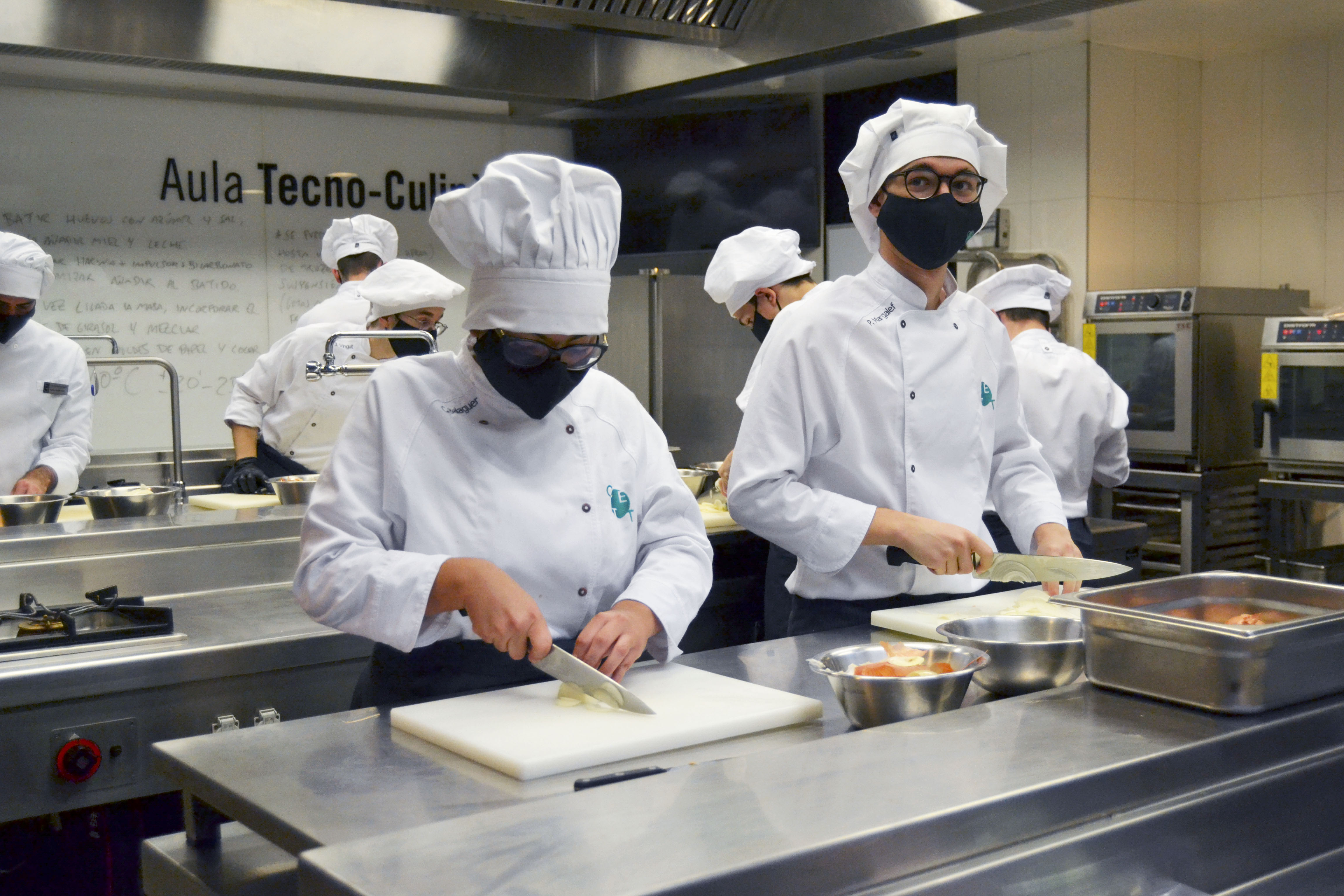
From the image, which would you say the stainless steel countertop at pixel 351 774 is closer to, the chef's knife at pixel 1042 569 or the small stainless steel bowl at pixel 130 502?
the chef's knife at pixel 1042 569

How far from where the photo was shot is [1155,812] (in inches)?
45.0

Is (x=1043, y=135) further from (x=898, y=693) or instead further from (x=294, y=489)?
(x=898, y=693)

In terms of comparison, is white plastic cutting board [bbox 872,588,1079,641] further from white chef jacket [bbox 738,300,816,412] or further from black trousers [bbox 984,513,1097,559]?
black trousers [bbox 984,513,1097,559]

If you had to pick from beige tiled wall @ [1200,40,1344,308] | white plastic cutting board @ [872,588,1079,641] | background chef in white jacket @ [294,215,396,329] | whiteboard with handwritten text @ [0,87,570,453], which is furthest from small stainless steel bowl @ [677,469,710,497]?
beige tiled wall @ [1200,40,1344,308]

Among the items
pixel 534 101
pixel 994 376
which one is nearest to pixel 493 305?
pixel 994 376

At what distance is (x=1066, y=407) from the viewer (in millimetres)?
3963

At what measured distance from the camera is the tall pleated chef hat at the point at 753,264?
3.74 meters

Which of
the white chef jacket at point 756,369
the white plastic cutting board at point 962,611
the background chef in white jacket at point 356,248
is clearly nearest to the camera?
the white plastic cutting board at point 962,611

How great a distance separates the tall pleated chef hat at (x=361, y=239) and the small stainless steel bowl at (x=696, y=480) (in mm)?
1825

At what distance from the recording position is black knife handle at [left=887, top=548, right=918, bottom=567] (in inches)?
77.5

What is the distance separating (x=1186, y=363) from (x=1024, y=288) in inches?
48.7

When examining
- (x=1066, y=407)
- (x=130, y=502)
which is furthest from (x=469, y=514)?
(x=1066, y=407)

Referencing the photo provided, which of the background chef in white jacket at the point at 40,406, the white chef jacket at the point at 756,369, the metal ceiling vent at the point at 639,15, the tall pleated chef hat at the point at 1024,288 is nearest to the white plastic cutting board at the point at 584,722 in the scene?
the white chef jacket at the point at 756,369

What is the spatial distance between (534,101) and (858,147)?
4.36 feet
